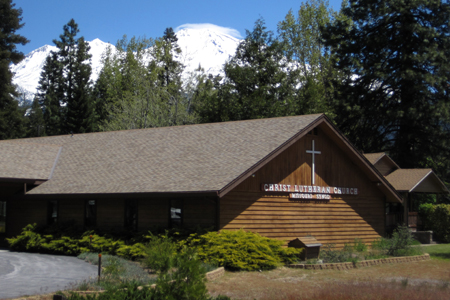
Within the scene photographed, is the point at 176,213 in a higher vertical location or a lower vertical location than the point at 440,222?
higher

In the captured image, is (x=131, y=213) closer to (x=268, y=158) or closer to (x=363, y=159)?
(x=268, y=158)

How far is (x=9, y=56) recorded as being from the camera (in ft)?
173

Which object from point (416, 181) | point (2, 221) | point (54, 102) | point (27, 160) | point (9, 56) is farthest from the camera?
point (54, 102)

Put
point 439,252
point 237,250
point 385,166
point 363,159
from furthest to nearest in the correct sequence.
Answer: point 385,166 < point 363,159 < point 439,252 < point 237,250

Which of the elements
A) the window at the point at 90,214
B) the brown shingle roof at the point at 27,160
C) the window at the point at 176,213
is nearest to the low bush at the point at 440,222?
the window at the point at 176,213

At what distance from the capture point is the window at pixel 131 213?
22.6m

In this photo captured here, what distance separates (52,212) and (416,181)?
72.5ft

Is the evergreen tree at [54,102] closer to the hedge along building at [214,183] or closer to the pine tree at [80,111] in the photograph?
the pine tree at [80,111]

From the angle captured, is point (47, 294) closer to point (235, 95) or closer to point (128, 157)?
point (128, 157)

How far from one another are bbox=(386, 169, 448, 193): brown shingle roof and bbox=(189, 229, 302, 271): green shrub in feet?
52.9

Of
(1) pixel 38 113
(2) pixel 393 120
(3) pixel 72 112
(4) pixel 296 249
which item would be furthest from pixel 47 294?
(1) pixel 38 113

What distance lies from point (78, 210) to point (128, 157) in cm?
362

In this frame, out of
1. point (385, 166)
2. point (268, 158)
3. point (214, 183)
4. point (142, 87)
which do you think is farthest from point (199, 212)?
point (142, 87)

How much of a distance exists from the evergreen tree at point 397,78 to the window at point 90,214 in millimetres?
25454
